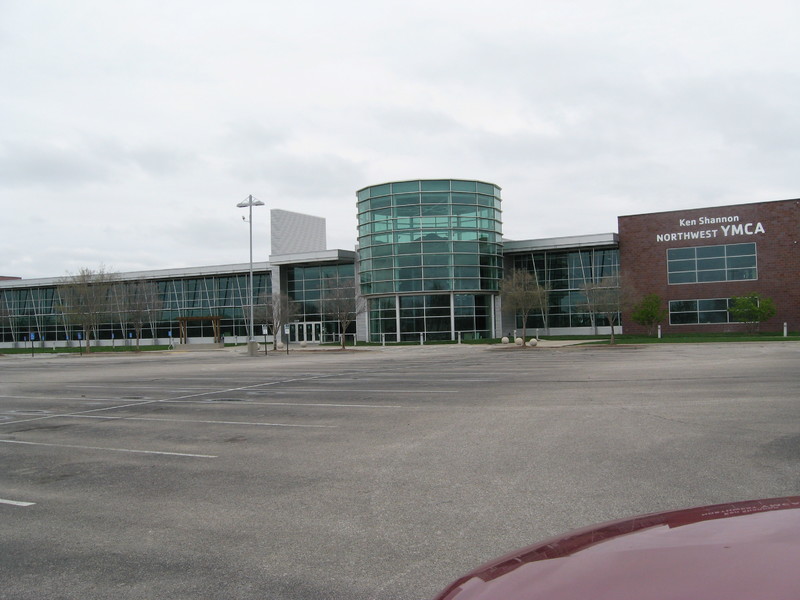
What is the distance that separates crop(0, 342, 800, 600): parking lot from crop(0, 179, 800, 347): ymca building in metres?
38.9

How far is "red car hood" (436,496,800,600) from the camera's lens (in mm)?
1988

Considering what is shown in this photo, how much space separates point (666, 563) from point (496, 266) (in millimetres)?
56456

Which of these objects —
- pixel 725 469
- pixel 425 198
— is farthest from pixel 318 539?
pixel 425 198

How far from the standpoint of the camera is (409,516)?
5637 millimetres

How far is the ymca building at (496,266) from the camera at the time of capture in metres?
50.9

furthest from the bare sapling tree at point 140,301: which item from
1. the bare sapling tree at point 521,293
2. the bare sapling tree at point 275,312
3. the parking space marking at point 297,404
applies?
the parking space marking at point 297,404

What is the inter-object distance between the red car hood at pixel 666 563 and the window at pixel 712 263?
54488 mm

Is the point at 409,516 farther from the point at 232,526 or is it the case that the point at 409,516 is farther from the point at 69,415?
the point at 69,415

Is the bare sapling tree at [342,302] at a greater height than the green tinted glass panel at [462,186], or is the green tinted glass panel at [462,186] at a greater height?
the green tinted glass panel at [462,186]

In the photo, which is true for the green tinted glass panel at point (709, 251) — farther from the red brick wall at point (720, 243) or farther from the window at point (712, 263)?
the red brick wall at point (720, 243)

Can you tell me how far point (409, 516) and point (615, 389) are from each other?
34.4 feet

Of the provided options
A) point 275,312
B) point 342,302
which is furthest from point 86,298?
point 342,302

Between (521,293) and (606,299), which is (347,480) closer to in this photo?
(606,299)

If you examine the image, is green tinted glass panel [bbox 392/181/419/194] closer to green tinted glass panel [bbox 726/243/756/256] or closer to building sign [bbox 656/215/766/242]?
building sign [bbox 656/215/766/242]
